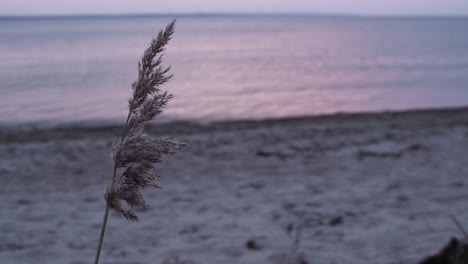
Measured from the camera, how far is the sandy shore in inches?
188

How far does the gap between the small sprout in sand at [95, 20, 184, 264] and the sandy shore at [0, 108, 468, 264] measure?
3.14 meters

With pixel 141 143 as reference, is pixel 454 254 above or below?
below

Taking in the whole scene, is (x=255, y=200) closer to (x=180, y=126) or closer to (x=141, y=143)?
(x=141, y=143)

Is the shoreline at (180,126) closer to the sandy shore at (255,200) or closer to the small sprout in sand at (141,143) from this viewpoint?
the sandy shore at (255,200)

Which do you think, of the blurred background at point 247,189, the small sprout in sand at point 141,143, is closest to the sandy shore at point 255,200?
the blurred background at point 247,189

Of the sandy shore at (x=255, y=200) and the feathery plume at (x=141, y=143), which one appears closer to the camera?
the feathery plume at (x=141, y=143)

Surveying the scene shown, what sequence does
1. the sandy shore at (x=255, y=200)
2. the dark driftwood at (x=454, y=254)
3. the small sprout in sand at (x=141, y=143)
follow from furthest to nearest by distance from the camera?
the sandy shore at (x=255, y=200), the dark driftwood at (x=454, y=254), the small sprout in sand at (x=141, y=143)

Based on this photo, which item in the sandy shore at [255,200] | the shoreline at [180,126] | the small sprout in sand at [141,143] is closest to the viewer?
the small sprout in sand at [141,143]

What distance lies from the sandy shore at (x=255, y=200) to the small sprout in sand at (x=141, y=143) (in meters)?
3.14

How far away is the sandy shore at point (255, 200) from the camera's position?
4770 mm

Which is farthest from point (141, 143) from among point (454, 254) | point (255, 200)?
point (255, 200)

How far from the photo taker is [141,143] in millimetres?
1471

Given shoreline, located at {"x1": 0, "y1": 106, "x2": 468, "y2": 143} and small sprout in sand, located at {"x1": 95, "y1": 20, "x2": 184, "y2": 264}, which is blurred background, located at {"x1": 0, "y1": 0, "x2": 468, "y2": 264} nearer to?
shoreline, located at {"x1": 0, "y1": 106, "x2": 468, "y2": 143}

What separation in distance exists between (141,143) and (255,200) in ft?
16.8
